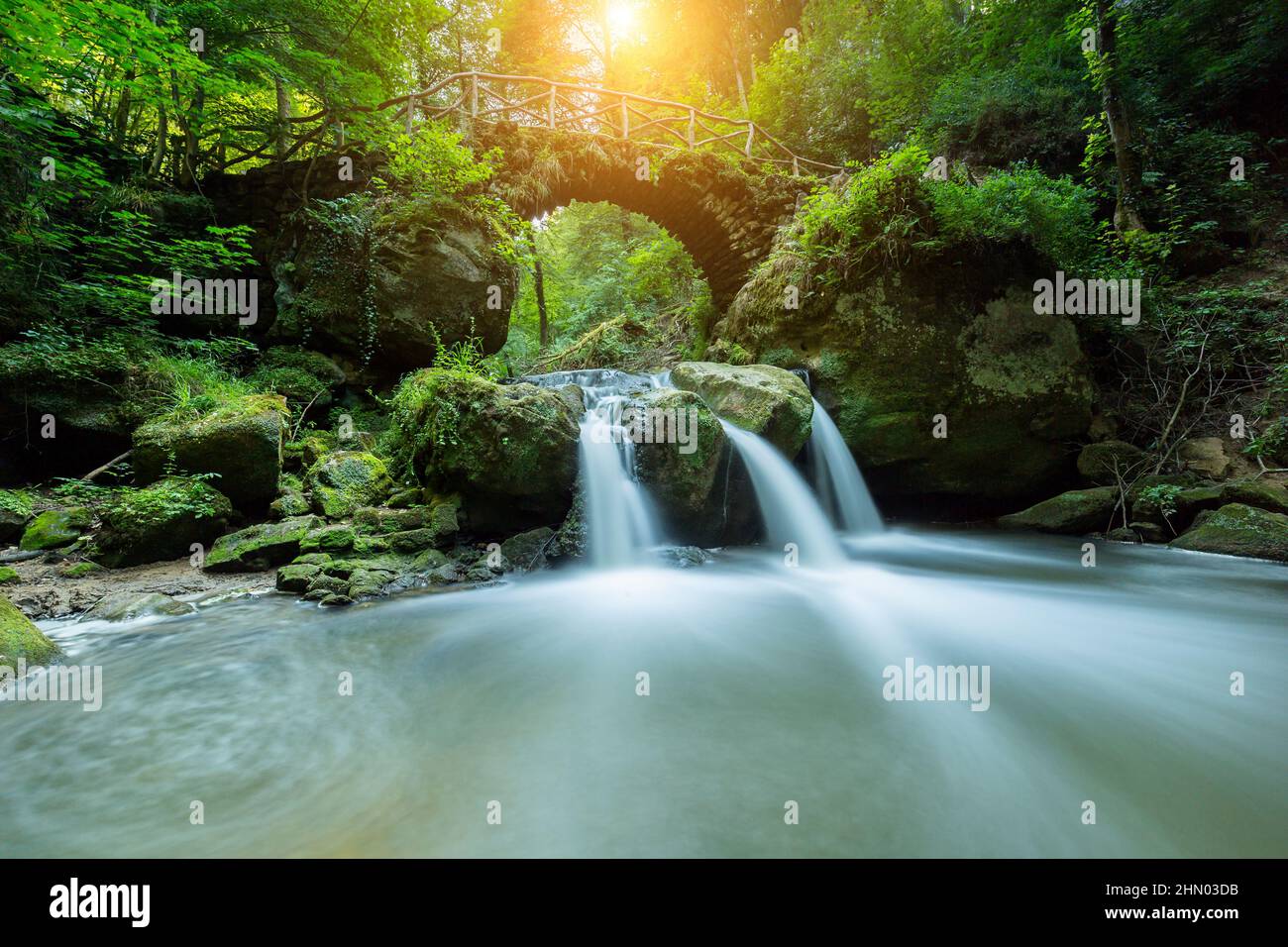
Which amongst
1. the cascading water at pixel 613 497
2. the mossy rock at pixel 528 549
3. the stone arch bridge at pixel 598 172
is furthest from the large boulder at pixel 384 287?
the mossy rock at pixel 528 549

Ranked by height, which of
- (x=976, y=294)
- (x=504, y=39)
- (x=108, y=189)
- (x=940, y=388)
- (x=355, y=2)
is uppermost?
(x=504, y=39)

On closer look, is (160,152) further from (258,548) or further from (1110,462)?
(1110,462)

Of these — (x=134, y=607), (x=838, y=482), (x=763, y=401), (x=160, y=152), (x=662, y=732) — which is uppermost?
(x=160, y=152)

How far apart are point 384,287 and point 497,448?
5.09 metres

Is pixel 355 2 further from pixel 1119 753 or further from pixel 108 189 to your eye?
pixel 1119 753

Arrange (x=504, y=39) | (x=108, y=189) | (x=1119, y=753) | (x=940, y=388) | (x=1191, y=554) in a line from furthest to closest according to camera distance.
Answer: (x=504, y=39) → (x=940, y=388) → (x=108, y=189) → (x=1191, y=554) → (x=1119, y=753)

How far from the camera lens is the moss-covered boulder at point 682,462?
6.29 metres

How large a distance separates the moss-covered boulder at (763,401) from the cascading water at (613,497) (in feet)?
5.18

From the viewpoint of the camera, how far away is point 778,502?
7176 millimetres

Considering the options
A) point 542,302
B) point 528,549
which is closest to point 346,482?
point 528,549

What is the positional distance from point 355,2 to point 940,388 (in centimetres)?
1168

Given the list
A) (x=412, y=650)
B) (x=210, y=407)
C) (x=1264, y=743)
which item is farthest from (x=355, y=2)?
(x=1264, y=743)

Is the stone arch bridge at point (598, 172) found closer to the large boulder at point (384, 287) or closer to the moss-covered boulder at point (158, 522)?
the large boulder at point (384, 287)
